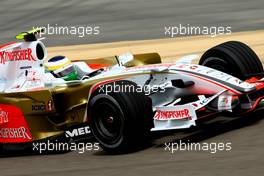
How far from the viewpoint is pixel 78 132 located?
7812mm

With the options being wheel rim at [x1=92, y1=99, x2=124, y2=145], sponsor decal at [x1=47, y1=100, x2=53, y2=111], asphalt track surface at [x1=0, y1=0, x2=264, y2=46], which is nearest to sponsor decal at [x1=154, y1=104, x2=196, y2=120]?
wheel rim at [x1=92, y1=99, x2=124, y2=145]

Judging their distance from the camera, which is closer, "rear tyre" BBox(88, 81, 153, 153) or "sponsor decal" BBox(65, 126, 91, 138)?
"rear tyre" BBox(88, 81, 153, 153)

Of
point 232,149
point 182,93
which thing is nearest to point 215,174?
point 232,149

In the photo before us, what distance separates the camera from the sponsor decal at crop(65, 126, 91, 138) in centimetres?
775
